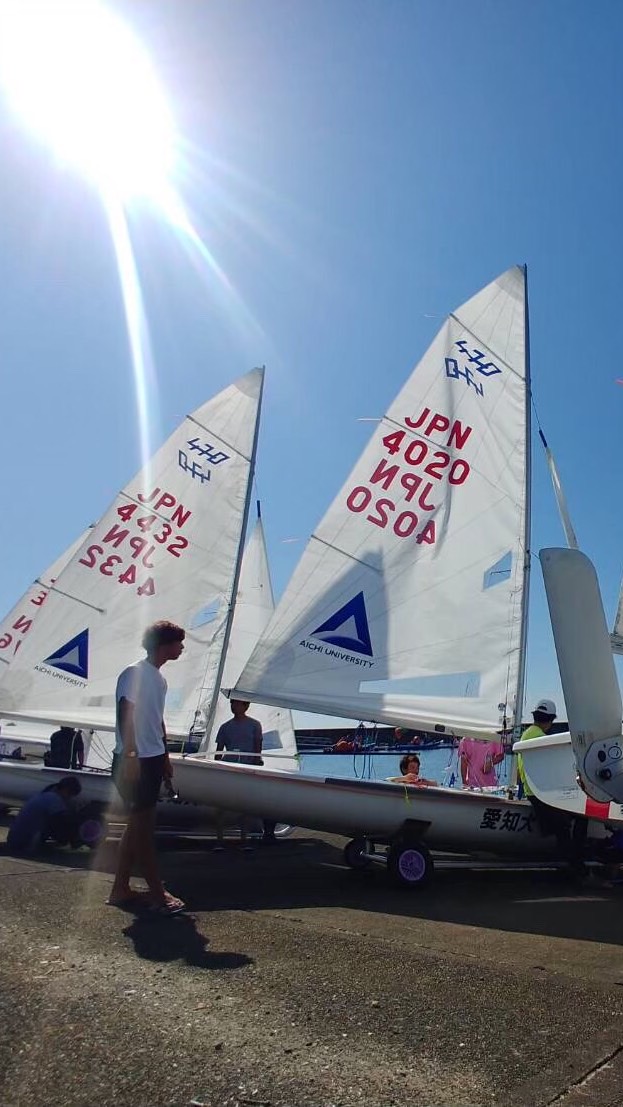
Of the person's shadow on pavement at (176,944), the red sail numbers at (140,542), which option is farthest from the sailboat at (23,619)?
the person's shadow on pavement at (176,944)

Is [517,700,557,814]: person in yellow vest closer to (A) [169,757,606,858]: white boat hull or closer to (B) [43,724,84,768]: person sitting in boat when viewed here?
(A) [169,757,606,858]: white boat hull

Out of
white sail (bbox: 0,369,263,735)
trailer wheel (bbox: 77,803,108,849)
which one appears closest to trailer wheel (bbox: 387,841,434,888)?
trailer wheel (bbox: 77,803,108,849)

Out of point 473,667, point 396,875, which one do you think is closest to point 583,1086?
point 396,875

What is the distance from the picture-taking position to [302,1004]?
9.88 feet

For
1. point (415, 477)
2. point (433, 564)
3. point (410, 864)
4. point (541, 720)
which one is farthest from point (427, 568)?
point (410, 864)

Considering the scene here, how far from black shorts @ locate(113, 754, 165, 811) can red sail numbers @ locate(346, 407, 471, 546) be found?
4831 mm

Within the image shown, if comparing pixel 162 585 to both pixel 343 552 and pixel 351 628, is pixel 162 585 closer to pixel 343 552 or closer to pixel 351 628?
pixel 343 552

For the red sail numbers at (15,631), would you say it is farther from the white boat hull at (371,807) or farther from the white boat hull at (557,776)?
the white boat hull at (557,776)

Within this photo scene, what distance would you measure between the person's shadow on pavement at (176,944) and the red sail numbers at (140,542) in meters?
6.96

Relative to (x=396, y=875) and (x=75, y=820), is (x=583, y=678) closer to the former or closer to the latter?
(x=396, y=875)

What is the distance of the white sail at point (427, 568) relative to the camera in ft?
27.6

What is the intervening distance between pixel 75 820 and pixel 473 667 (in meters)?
4.04

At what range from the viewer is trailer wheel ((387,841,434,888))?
20.5 feet

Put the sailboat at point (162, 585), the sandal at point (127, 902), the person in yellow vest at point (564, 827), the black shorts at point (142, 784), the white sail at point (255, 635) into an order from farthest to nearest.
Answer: the white sail at point (255, 635) < the sailboat at point (162, 585) < the person in yellow vest at point (564, 827) < the black shorts at point (142, 784) < the sandal at point (127, 902)
